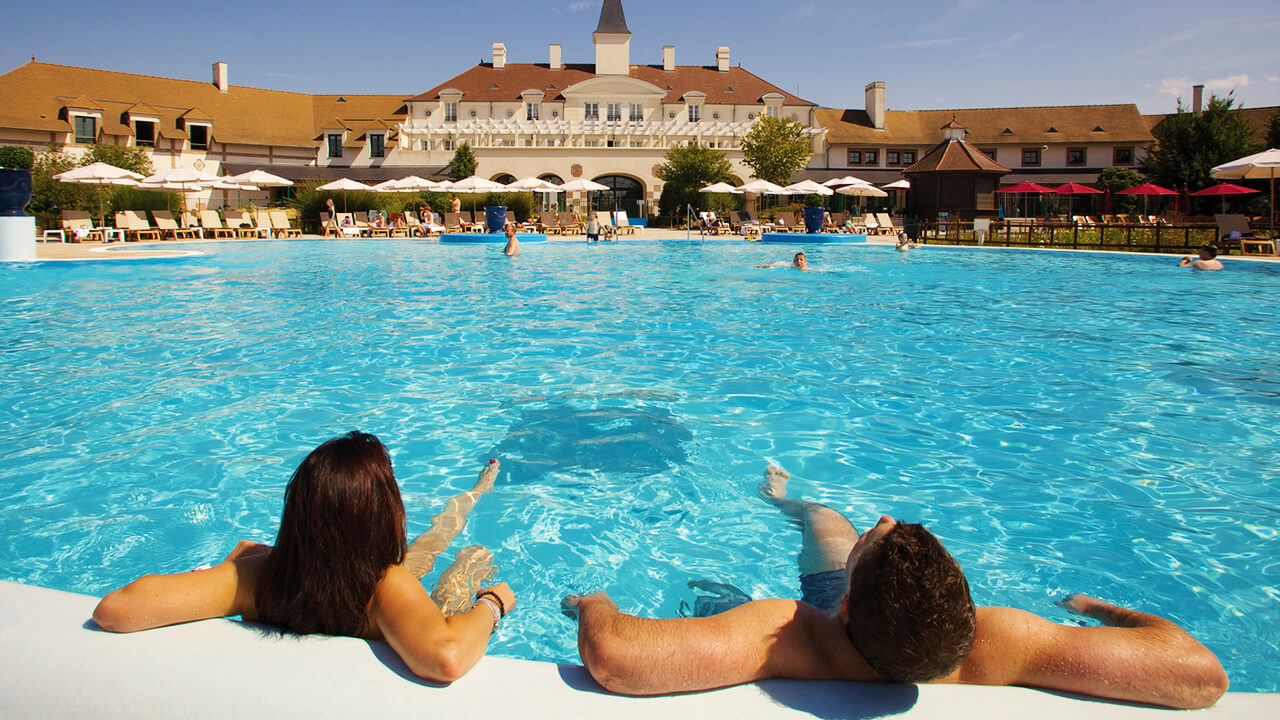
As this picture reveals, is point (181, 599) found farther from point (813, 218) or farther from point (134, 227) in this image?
point (813, 218)

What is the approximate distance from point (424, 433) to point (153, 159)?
147 ft

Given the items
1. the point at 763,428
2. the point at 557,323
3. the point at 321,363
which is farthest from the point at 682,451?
the point at 557,323

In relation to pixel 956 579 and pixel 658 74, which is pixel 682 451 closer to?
pixel 956 579

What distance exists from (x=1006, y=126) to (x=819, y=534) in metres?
51.9

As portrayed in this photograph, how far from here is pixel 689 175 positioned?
128 ft

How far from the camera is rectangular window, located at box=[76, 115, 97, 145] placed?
129ft

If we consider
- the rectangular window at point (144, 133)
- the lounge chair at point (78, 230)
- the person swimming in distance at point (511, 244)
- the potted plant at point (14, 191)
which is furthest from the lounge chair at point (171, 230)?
the rectangular window at point (144, 133)

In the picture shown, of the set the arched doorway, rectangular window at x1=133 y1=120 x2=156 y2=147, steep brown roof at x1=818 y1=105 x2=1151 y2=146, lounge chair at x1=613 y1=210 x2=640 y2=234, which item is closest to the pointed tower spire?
the arched doorway

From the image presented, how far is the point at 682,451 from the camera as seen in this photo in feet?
16.8

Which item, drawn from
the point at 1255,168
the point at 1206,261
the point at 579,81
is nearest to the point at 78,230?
the point at 1206,261

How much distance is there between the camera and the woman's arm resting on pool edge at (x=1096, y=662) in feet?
5.97

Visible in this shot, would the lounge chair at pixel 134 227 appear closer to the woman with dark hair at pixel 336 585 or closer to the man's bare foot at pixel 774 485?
the man's bare foot at pixel 774 485

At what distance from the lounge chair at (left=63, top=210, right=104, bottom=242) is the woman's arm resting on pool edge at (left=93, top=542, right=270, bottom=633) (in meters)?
26.0

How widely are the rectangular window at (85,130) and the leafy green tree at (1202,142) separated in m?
52.7
